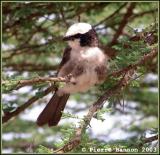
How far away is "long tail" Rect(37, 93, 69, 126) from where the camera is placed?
13.6 ft

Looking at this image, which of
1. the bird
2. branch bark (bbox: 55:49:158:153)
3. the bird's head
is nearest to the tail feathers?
the bird

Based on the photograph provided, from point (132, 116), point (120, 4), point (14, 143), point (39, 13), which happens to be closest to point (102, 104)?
point (39, 13)

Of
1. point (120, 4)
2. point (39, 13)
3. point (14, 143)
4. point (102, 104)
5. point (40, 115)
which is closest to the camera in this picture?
point (102, 104)

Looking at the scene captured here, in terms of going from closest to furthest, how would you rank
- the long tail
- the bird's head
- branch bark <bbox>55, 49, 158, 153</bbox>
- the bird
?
branch bark <bbox>55, 49, 158, 153</bbox> → the bird → the bird's head → the long tail

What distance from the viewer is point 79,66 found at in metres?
3.75

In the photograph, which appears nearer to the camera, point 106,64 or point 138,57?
point 138,57

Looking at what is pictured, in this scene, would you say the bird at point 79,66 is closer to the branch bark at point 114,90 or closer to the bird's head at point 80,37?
the bird's head at point 80,37

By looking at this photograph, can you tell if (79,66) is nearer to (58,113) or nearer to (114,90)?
(114,90)

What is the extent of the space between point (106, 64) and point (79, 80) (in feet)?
0.78

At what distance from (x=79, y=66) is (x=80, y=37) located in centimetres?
26

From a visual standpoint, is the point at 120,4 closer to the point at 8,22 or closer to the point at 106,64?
the point at 8,22

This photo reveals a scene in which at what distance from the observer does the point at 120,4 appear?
17.6ft

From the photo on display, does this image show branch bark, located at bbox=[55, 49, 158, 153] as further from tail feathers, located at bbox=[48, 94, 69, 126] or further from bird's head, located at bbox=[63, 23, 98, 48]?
tail feathers, located at bbox=[48, 94, 69, 126]

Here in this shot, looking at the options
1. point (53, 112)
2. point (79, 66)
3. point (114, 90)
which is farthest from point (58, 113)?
point (114, 90)
